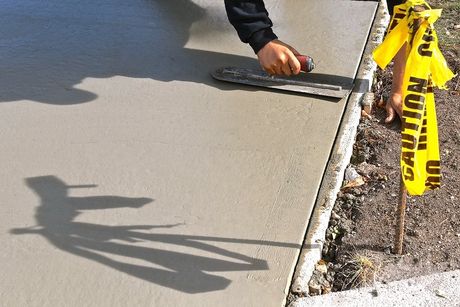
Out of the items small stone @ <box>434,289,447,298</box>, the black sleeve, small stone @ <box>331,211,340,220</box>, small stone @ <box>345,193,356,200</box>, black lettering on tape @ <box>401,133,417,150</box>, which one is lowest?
small stone @ <box>434,289,447,298</box>

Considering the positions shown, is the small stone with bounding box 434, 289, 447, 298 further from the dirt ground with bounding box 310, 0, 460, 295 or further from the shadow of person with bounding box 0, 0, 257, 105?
the shadow of person with bounding box 0, 0, 257, 105

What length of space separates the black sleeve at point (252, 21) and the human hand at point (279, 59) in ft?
0.12

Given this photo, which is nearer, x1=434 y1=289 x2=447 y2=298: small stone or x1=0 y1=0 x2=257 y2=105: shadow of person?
x1=434 y1=289 x2=447 y2=298: small stone

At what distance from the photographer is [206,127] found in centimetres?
277

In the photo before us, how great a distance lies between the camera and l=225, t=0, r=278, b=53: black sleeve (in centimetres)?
296

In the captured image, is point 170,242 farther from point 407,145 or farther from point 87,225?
point 407,145

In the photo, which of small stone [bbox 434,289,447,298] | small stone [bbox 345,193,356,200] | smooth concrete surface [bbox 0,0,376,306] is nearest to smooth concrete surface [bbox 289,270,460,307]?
small stone [bbox 434,289,447,298]

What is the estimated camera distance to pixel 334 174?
8.18 feet

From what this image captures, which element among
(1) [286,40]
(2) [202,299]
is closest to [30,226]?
(2) [202,299]

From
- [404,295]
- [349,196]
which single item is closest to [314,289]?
[404,295]

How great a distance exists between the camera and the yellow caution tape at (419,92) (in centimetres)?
183

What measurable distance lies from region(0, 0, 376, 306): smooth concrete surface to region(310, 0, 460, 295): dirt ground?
0.14 m

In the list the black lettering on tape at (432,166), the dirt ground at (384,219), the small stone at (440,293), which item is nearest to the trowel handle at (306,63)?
the dirt ground at (384,219)

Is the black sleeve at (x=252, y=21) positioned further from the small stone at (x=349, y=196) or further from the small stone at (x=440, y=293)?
the small stone at (x=440, y=293)
